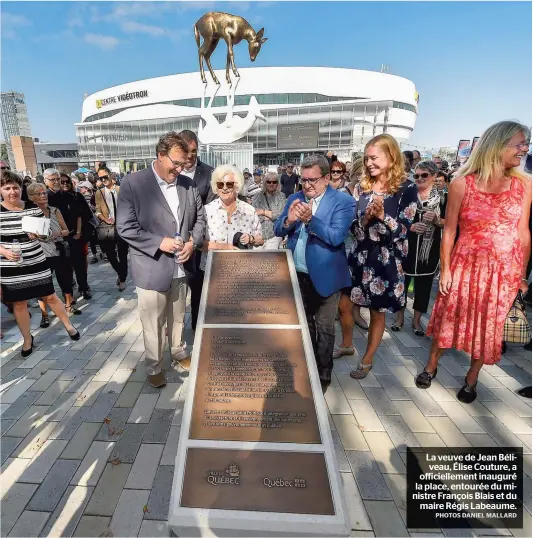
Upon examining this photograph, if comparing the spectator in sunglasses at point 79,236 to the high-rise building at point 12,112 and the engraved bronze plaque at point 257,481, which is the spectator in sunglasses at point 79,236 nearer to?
the engraved bronze plaque at point 257,481

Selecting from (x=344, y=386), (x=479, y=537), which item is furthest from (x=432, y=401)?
(x=479, y=537)

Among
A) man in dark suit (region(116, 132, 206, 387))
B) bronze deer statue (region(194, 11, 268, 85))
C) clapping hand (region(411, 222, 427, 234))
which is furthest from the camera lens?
bronze deer statue (region(194, 11, 268, 85))

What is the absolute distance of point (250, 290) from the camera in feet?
7.36

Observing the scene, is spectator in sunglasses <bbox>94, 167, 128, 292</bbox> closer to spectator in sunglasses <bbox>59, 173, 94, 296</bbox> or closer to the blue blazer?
spectator in sunglasses <bbox>59, 173, 94, 296</bbox>

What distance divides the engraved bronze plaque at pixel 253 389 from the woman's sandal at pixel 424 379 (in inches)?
69.4

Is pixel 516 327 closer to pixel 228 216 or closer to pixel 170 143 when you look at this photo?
pixel 228 216

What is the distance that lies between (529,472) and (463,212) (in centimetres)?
185

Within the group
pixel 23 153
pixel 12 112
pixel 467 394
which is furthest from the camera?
pixel 12 112

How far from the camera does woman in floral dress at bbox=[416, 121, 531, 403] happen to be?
223 cm

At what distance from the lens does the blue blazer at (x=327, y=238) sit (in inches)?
90.0

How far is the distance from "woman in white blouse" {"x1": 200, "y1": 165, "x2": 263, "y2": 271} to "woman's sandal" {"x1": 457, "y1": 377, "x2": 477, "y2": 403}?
7.56 ft

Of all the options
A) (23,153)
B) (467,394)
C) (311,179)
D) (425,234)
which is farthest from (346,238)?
(23,153)

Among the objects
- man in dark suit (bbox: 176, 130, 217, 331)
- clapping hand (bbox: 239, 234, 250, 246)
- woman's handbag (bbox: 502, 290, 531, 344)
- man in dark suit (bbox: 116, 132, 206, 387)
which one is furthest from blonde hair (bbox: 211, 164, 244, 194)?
woman's handbag (bbox: 502, 290, 531, 344)

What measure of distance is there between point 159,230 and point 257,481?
78.7 inches
